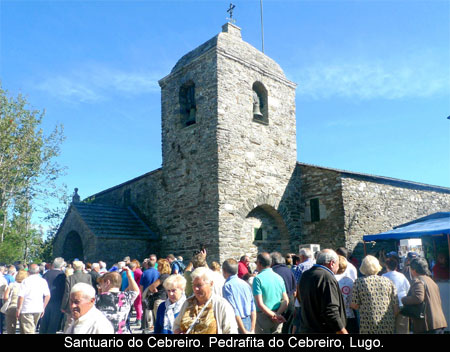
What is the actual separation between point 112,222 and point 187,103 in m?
5.95

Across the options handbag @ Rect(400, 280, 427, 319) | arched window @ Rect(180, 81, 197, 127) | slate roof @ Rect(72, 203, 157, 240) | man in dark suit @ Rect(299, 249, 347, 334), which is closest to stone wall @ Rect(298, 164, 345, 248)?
arched window @ Rect(180, 81, 197, 127)

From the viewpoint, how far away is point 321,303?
13.0 ft

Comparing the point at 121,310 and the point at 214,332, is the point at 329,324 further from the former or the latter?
the point at 121,310

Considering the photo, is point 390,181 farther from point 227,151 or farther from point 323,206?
point 227,151

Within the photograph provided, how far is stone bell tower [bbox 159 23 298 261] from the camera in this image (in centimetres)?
1439

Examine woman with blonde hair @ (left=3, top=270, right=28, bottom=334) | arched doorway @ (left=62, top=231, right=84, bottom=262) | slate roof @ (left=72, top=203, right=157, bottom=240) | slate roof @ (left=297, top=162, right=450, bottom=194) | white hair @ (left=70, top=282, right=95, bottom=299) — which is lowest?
woman with blonde hair @ (left=3, top=270, right=28, bottom=334)

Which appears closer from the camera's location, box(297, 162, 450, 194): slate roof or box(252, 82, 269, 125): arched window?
box(297, 162, 450, 194): slate roof

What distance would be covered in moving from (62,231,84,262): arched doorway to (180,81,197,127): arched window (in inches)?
283

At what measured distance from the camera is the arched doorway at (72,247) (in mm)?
18091

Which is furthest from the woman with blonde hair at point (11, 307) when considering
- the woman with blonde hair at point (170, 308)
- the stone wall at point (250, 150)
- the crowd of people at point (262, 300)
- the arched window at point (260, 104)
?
the arched window at point (260, 104)

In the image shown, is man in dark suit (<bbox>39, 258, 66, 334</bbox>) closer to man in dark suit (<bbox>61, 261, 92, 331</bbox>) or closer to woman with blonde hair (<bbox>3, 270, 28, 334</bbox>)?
man in dark suit (<bbox>61, 261, 92, 331</bbox>)

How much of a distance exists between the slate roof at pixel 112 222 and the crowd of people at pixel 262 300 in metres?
8.34

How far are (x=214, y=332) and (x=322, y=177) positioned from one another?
13135mm

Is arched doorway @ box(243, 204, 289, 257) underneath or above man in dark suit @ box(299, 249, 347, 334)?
above
